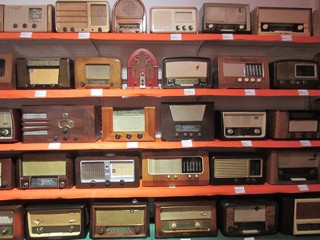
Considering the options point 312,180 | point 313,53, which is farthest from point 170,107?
point 313,53

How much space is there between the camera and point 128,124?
1820 mm

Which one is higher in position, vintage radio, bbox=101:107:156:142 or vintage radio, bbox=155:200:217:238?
vintage radio, bbox=101:107:156:142

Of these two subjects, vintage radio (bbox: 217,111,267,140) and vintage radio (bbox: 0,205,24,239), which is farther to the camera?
vintage radio (bbox: 217,111,267,140)

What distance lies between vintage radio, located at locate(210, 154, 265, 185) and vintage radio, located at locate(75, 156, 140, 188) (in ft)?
1.74

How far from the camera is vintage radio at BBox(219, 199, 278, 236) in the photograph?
1844 mm

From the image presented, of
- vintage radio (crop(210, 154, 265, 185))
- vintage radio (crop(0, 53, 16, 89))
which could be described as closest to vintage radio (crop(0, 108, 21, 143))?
vintage radio (crop(0, 53, 16, 89))

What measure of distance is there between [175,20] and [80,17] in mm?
631

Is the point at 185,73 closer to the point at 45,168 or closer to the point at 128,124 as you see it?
the point at 128,124

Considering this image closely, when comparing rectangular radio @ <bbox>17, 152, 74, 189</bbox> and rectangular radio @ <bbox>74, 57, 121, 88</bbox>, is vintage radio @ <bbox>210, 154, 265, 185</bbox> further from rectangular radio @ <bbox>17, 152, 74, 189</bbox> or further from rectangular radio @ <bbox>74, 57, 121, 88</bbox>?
rectangular radio @ <bbox>17, 152, 74, 189</bbox>

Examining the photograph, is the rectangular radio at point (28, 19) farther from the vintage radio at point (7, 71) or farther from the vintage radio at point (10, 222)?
the vintage radio at point (10, 222)

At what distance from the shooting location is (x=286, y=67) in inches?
74.0

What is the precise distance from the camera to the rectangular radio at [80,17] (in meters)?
1.81

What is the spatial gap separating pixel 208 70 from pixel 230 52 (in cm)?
52

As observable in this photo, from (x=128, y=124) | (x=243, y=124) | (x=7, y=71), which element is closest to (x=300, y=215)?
(x=243, y=124)
